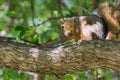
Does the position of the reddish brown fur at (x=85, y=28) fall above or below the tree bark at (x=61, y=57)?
above

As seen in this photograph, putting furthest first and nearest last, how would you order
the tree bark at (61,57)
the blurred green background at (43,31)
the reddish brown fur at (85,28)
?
the blurred green background at (43,31) → the reddish brown fur at (85,28) → the tree bark at (61,57)

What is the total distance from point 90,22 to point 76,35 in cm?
16

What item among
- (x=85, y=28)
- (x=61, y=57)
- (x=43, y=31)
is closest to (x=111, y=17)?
(x=85, y=28)

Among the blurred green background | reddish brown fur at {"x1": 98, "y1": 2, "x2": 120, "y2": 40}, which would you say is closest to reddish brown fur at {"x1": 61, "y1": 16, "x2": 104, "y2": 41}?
reddish brown fur at {"x1": 98, "y1": 2, "x2": 120, "y2": 40}

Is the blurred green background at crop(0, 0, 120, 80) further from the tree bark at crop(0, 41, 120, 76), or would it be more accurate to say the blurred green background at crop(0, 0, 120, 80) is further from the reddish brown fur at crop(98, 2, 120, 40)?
the reddish brown fur at crop(98, 2, 120, 40)

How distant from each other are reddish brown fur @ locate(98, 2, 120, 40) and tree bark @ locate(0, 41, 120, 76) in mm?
114

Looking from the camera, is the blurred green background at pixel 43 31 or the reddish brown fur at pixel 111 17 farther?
the blurred green background at pixel 43 31

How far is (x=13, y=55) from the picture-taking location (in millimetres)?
2344

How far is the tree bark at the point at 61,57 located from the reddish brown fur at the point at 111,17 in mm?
114

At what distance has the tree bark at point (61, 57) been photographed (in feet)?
7.45

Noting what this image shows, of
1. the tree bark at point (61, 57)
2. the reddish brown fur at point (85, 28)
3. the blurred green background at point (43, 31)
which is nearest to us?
the tree bark at point (61, 57)

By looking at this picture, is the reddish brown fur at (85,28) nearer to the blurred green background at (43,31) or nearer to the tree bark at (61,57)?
the tree bark at (61,57)

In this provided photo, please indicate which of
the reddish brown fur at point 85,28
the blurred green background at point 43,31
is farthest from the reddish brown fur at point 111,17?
the blurred green background at point 43,31

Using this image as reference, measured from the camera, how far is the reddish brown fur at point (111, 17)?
7.61ft
